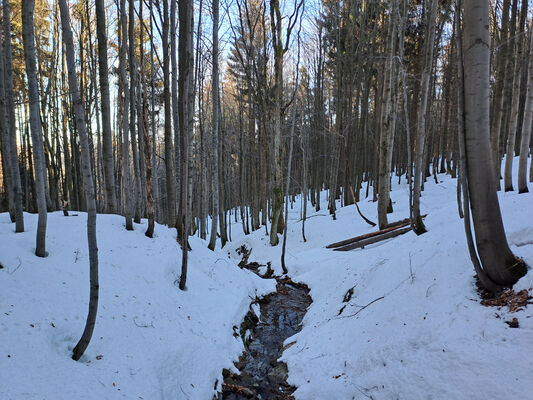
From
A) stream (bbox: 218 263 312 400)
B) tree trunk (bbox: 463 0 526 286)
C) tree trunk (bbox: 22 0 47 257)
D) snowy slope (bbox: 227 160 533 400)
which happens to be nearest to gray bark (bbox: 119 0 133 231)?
tree trunk (bbox: 22 0 47 257)

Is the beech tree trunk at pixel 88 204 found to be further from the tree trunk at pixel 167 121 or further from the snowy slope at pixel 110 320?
the tree trunk at pixel 167 121

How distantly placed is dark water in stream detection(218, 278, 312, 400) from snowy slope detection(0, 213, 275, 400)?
27 cm

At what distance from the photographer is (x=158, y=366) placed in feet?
11.8

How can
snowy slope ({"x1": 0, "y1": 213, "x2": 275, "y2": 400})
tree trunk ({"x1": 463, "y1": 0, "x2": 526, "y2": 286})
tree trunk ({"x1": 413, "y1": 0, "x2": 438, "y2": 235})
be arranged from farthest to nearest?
tree trunk ({"x1": 413, "y1": 0, "x2": 438, "y2": 235}) < tree trunk ({"x1": 463, "y1": 0, "x2": 526, "y2": 286}) < snowy slope ({"x1": 0, "y1": 213, "x2": 275, "y2": 400})

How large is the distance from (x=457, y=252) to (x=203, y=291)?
4819mm

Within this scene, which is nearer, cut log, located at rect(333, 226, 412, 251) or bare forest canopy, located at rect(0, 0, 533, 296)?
bare forest canopy, located at rect(0, 0, 533, 296)

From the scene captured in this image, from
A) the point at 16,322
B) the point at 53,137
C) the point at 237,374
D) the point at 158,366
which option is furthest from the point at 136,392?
the point at 53,137

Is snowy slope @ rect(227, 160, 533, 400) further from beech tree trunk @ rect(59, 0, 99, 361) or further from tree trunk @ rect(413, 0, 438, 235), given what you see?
beech tree trunk @ rect(59, 0, 99, 361)

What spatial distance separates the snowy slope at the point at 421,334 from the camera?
8.71 feet

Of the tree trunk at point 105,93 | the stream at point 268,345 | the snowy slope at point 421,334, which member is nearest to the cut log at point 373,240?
the snowy slope at point 421,334

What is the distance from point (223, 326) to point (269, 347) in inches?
39.8

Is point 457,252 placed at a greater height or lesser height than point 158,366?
greater

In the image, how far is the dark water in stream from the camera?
13.4 feet

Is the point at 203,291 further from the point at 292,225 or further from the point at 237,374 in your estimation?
the point at 292,225
